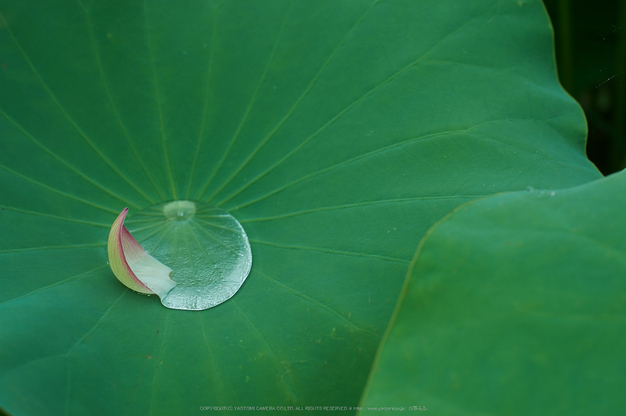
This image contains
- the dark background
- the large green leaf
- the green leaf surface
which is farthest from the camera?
the dark background

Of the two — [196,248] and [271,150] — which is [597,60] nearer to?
[271,150]

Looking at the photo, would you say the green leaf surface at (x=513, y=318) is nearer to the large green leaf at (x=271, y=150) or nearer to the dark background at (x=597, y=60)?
the large green leaf at (x=271, y=150)

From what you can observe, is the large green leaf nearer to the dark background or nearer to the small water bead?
the small water bead

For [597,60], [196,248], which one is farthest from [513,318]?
[597,60]

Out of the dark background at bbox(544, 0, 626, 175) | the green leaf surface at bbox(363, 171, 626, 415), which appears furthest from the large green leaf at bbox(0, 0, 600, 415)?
the dark background at bbox(544, 0, 626, 175)

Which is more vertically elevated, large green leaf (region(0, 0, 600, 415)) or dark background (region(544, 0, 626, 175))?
large green leaf (region(0, 0, 600, 415))

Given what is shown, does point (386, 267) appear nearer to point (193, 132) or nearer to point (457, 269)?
point (457, 269)
